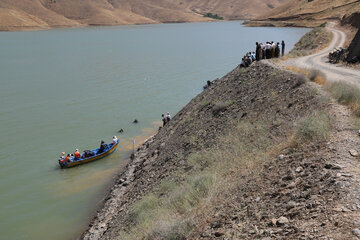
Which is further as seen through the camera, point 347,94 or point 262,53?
point 262,53

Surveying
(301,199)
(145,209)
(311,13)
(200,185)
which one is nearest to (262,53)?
(145,209)

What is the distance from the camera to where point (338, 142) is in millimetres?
8586

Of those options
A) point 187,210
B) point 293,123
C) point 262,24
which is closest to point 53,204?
point 187,210

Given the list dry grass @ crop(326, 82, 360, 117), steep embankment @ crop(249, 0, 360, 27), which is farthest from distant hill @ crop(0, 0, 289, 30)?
dry grass @ crop(326, 82, 360, 117)

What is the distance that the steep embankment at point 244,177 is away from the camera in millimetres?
6664

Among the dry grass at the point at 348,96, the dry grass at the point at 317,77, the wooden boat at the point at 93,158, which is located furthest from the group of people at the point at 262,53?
the dry grass at the point at 348,96

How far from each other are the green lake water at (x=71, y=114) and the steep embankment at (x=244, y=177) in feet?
7.67

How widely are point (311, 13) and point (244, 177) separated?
349 feet

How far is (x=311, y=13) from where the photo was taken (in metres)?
102

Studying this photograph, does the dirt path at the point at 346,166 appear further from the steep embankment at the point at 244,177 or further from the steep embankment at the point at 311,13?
the steep embankment at the point at 311,13

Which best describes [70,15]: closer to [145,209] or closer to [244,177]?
[145,209]

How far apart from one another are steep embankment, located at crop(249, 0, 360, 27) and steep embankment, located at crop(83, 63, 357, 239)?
67.5 metres

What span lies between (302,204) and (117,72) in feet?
143

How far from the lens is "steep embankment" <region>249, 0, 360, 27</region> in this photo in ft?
276
